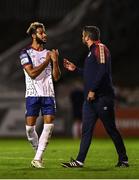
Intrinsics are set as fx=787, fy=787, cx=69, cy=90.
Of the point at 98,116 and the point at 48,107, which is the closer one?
the point at 98,116

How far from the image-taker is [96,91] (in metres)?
12.5

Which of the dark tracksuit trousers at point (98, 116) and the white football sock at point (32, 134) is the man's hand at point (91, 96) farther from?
the white football sock at point (32, 134)

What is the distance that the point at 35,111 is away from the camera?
42.2 feet

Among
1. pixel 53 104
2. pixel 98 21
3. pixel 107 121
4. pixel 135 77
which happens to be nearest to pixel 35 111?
pixel 53 104

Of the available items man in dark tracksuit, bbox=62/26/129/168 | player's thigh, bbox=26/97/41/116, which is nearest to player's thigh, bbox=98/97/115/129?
man in dark tracksuit, bbox=62/26/129/168

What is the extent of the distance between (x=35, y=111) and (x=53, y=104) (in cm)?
32

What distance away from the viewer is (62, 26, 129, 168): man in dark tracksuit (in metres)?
12.4

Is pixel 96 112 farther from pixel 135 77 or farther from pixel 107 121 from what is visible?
pixel 135 77

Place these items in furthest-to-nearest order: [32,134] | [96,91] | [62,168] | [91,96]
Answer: [32,134], [62,168], [96,91], [91,96]

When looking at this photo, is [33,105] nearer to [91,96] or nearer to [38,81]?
[38,81]

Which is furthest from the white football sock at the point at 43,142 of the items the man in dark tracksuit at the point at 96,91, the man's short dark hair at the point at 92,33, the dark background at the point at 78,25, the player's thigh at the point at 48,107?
the dark background at the point at 78,25

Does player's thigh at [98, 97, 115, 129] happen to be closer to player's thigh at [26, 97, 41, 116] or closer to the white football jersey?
the white football jersey

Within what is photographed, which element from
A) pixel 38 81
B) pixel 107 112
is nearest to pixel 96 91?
pixel 107 112

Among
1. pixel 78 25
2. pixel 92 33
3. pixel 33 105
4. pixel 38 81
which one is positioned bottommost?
pixel 33 105
